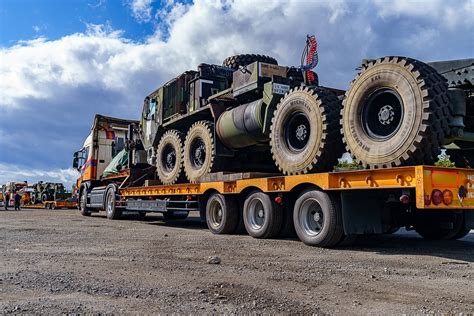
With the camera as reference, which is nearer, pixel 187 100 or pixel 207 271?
pixel 207 271

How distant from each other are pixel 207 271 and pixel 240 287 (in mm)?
977

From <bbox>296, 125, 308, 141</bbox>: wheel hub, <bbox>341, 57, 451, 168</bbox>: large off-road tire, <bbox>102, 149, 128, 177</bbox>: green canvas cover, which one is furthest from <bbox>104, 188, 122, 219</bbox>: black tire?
<bbox>341, 57, 451, 168</bbox>: large off-road tire

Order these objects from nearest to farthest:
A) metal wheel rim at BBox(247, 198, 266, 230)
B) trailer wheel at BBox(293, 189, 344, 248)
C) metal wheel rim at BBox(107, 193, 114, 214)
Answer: trailer wheel at BBox(293, 189, 344, 248) < metal wheel rim at BBox(247, 198, 266, 230) < metal wheel rim at BBox(107, 193, 114, 214)

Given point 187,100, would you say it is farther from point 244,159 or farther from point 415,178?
point 415,178

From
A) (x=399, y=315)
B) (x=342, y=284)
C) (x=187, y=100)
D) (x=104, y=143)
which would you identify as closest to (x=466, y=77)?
(x=342, y=284)

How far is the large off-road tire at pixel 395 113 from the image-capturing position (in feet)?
19.5

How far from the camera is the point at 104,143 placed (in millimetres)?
19078

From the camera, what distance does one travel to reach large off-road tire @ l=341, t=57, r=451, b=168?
594 centimetres

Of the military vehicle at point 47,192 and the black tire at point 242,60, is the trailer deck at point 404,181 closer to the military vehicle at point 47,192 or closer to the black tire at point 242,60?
the black tire at point 242,60

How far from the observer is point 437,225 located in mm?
9000

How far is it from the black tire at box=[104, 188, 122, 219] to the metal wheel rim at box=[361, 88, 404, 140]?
11.2 meters

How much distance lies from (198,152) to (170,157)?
1.78 metres

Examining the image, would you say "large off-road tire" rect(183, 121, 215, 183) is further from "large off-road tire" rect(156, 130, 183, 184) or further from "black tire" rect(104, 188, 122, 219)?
"black tire" rect(104, 188, 122, 219)

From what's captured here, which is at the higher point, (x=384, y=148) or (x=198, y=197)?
(x=384, y=148)
